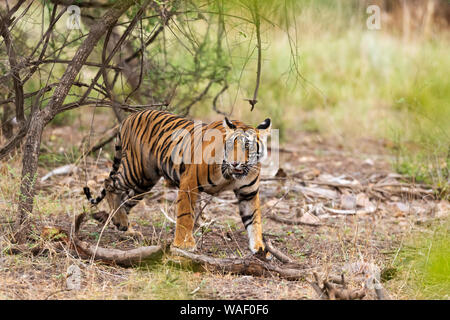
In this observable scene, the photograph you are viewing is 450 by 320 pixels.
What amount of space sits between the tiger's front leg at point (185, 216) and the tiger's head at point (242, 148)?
374 millimetres

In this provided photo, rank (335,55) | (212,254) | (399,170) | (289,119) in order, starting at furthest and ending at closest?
(335,55) → (289,119) → (399,170) → (212,254)

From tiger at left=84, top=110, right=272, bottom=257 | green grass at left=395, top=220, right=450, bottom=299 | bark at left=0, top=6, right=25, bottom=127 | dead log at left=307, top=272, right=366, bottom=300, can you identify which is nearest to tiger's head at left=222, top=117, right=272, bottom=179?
tiger at left=84, top=110, right=272, bottom=257

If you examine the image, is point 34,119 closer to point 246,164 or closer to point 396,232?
A: point 246,164

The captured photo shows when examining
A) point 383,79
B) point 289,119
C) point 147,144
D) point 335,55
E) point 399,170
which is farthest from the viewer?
point 335,55

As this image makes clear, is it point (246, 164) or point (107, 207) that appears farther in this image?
point (107, 207)

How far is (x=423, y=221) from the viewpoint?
6121 millimetres

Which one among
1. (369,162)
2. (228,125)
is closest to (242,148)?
(228,125)

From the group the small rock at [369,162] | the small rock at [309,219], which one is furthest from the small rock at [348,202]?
the small rock at [369,162]

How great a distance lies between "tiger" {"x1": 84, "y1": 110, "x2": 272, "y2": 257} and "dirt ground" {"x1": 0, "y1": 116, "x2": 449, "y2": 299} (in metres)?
0.24

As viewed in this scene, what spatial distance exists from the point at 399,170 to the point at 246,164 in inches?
168

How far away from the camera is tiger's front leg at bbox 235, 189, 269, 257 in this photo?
15.7 feet

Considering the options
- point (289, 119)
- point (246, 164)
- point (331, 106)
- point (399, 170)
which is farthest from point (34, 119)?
point (331, 106)

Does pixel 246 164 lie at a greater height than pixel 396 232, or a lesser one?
greater

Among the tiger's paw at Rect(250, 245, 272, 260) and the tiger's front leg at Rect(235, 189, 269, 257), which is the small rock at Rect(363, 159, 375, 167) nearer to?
the tiger's front leg at Rect(235, 189, 269, 257)
